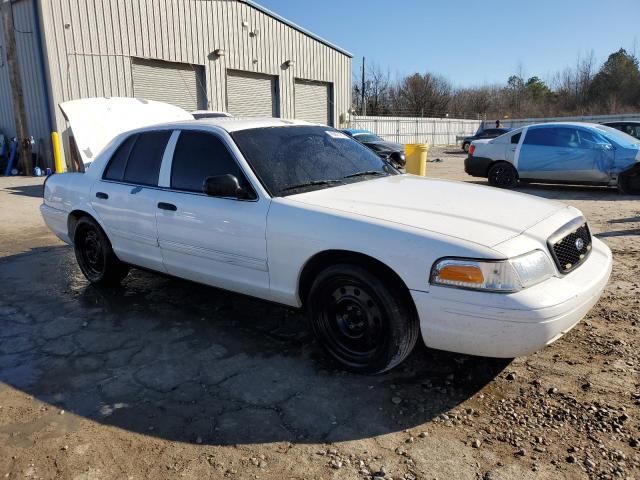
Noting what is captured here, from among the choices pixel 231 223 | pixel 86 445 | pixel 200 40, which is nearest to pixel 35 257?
pixel 231 223

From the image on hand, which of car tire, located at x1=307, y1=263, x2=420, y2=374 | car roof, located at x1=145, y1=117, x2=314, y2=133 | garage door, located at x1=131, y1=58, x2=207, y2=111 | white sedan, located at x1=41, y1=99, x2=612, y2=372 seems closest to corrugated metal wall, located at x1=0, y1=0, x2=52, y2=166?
garage door, located at x1=131, y1=58, x2=207, y2=111

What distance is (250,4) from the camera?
19.4 m

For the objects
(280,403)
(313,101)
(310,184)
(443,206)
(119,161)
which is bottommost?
(280,403)

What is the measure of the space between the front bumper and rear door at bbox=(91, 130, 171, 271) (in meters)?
2.49

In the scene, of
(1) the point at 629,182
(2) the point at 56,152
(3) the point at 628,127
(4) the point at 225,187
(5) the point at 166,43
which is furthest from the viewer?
(5) the point at 166,43

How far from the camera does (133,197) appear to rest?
176 inches

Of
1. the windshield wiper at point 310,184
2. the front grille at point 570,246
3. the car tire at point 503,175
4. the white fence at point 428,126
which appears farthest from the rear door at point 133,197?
the white fence at point 428,126

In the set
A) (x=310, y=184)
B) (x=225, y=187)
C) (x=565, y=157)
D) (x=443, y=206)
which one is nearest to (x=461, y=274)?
(x=443, y=206)

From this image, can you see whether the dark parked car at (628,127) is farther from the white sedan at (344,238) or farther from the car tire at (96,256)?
the car tire at (96,256)

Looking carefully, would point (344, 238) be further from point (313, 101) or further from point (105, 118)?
point (313, 101)

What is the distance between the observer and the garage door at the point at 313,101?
74.4 feet

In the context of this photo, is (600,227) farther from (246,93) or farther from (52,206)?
(246,93)

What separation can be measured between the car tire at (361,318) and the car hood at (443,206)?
0.41 metres

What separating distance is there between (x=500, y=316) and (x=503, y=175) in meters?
9.74
